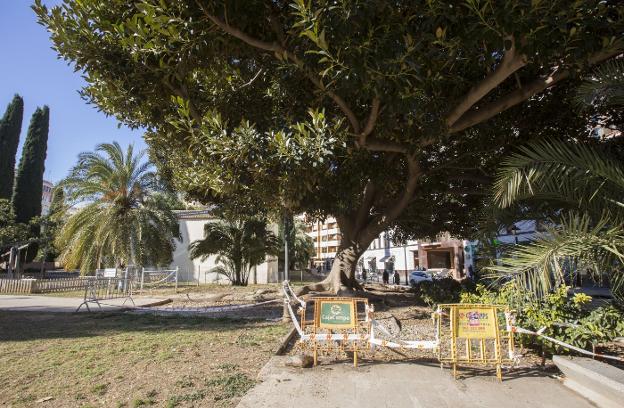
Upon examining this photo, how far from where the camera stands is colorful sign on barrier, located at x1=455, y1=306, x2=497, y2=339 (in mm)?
5238

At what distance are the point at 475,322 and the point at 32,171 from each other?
1749 inches

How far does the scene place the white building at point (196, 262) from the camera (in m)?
29.9

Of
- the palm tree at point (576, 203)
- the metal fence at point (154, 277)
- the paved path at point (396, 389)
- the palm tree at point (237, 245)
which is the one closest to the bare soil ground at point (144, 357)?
the paved path at point (396, 389)

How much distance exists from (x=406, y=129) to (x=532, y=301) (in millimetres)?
3817

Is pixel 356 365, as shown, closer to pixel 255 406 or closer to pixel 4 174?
pixel 255 406

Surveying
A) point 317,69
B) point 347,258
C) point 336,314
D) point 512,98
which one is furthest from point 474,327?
point 347,258

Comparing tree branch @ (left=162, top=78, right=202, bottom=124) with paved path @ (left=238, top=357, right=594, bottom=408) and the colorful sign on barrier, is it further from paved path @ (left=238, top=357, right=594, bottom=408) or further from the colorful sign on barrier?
the colorful sign on barrier

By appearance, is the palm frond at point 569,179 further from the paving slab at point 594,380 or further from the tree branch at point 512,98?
the tree branch at point 512,98

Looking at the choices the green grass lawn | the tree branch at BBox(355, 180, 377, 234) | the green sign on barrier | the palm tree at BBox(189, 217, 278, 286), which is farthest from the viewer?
the palm tree at BBox(189, 217, 278, 286)

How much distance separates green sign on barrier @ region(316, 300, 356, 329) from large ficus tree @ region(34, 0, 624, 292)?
219 centimetres

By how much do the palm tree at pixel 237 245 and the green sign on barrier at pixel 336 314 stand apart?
17.7m

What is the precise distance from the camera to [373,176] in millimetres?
10078

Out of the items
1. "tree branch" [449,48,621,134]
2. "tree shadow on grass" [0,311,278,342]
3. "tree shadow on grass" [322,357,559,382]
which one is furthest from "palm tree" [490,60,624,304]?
"tree shadow on grass" [0,311,278,342]

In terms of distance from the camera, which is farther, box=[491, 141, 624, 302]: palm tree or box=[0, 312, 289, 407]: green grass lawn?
box=[491, 141, 624, 302]: palm tree
